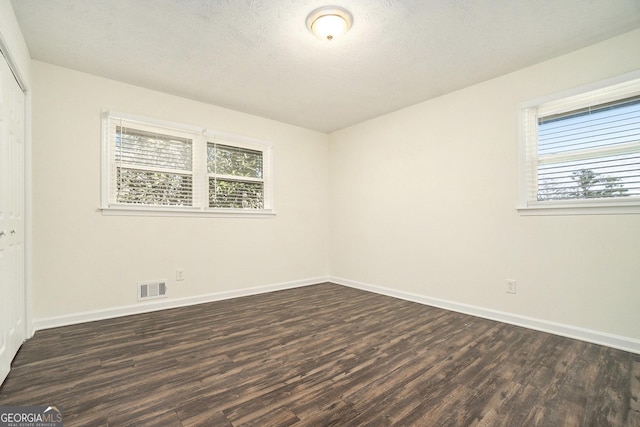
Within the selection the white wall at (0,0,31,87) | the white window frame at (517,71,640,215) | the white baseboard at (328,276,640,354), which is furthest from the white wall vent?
the white window frame at (517,71,640,215)

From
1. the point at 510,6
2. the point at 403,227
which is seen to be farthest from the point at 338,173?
the point at 510,6

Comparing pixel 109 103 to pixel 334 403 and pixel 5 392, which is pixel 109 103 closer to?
pixel 5 392

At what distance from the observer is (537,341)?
102 inches

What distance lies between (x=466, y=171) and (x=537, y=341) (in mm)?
1862

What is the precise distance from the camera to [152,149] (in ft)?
11.6

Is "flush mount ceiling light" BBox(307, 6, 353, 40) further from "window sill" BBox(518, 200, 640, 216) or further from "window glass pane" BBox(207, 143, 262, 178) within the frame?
"window sill" BBox(518, 200, 640, 216)

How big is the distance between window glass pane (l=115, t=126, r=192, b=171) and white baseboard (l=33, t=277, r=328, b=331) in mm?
1661

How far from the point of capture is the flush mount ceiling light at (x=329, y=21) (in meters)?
2.16

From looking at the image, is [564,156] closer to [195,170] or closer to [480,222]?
[480,222]

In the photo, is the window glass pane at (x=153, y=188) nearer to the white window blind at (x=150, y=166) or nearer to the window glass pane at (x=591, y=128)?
the white window blind at (x=150, y=166)

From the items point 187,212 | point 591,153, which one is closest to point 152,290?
point 187,212

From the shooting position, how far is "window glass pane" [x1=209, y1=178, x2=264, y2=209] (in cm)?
404

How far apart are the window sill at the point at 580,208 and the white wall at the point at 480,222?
6cm

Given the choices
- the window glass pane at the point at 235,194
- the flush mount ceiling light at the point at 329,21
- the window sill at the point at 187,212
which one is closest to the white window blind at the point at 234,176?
the window glass pane at the point at 235,194
